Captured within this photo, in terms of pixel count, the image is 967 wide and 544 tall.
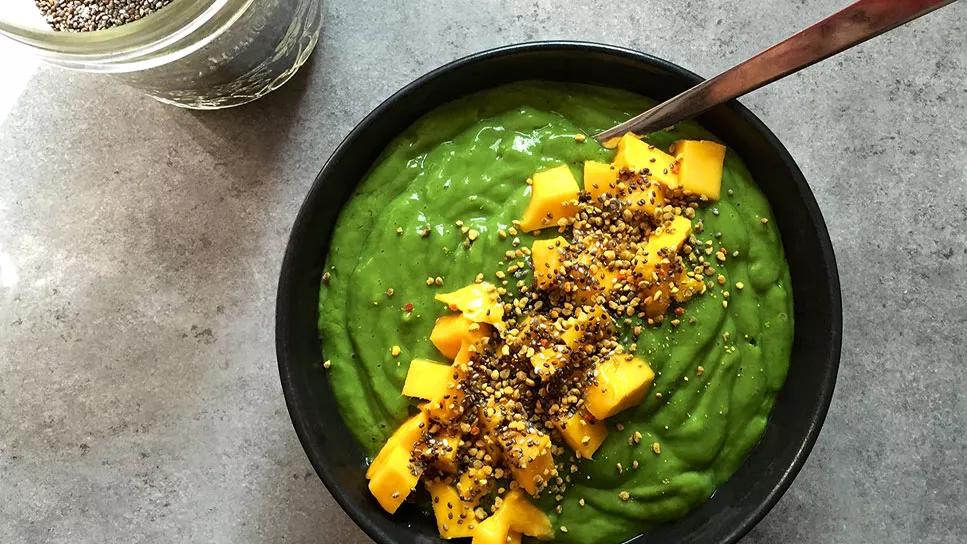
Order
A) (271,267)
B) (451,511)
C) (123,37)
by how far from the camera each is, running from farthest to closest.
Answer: (271,267) < (451,511) < (123,37)

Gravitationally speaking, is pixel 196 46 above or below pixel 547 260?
above

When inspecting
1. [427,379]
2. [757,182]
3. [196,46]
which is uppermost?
[196,46]

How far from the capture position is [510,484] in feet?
7.24

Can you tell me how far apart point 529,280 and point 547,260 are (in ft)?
0.26

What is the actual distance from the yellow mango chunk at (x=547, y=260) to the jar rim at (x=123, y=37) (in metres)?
1.00

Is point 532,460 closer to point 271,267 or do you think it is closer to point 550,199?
point 550,199

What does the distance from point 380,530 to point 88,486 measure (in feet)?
3.41

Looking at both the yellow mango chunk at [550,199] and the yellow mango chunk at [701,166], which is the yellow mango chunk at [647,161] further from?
the yellow mango chunk at [550,199]

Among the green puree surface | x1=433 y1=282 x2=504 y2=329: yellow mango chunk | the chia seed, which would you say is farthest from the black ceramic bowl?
the chia seed

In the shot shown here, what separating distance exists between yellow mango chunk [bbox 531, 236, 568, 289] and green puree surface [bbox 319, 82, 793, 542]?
52 millimetres

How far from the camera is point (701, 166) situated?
2242 millimetres

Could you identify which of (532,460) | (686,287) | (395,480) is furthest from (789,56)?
(395,480)

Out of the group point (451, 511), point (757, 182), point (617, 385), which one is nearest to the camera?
point (617, 385)

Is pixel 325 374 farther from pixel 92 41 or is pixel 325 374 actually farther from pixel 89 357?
pixel 92 41
